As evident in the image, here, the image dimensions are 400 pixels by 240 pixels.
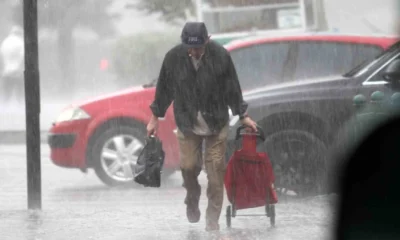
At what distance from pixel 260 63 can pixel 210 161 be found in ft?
12.4

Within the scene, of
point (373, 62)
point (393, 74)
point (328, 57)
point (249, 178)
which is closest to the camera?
point (249, 178)

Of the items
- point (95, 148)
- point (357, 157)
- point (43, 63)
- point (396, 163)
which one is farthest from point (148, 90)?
point (43, 63)

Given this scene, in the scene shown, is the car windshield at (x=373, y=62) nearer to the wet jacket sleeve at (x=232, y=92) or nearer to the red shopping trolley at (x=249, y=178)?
the red shopping trolley at (x=249, y=178)

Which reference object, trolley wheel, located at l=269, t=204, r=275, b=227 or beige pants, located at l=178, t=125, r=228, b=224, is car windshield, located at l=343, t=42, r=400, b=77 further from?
beige pants, located at l=178, t=125, r=228, b=224

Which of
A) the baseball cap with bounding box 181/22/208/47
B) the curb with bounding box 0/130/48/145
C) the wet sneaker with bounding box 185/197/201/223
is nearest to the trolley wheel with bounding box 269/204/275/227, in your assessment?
the wet sneaker with bounding box 185/197/201/223

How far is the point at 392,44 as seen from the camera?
11328 mm

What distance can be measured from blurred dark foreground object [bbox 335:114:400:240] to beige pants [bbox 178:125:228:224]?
96cm

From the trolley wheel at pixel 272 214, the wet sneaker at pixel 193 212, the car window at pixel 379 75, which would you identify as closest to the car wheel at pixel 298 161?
the car window at pixel 379 75

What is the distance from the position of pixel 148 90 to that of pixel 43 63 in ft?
85.5

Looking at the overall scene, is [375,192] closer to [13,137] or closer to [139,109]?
[139,109]

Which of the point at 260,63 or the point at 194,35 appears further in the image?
the point at 260,63

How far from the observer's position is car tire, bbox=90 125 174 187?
1234 centimetres

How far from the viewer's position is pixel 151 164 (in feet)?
28.7

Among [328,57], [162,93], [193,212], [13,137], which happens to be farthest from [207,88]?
[13,137]
